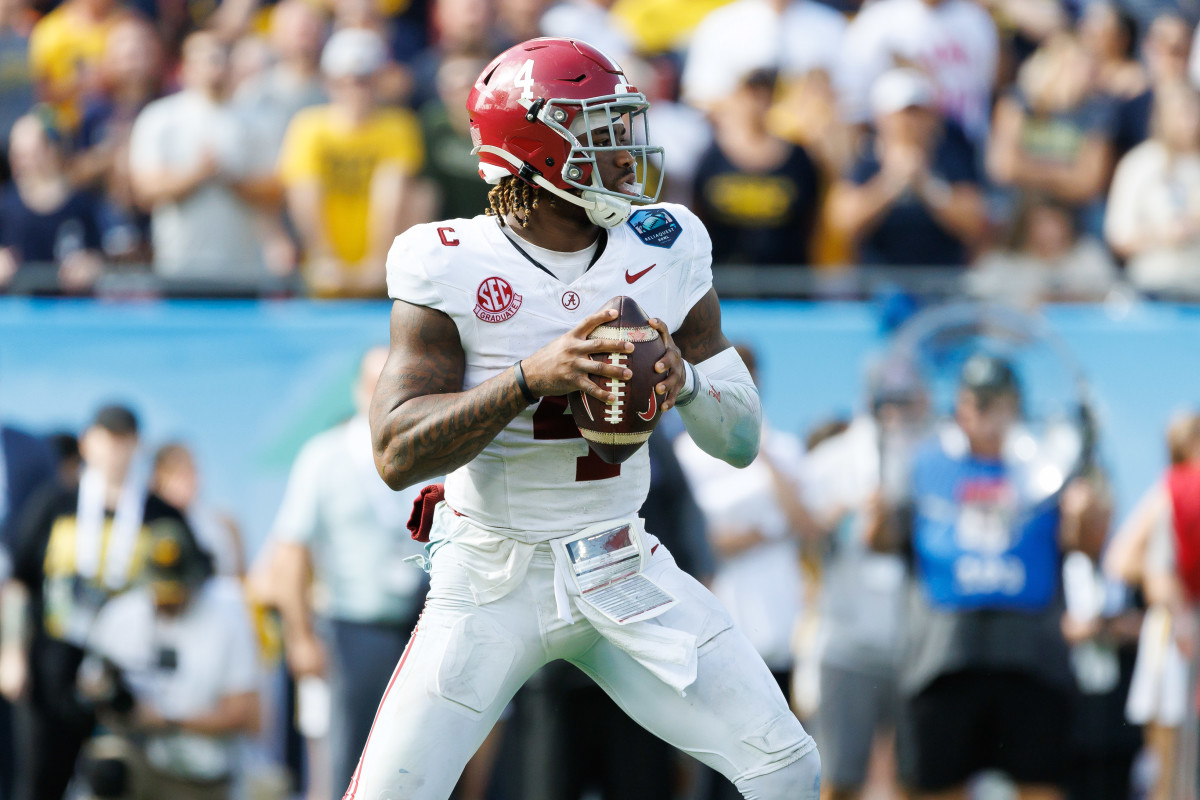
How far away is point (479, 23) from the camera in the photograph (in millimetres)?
7754

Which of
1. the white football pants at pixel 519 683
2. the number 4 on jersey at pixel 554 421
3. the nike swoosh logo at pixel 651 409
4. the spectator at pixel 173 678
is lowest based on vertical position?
the spectator at pixel 173 678

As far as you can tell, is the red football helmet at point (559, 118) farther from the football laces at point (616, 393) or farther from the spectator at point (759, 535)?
the spectator at point (759, 535)

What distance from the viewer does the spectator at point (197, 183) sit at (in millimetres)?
7609

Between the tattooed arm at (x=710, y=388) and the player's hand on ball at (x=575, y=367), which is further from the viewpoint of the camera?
the tattooed arm at (x=710, y=388)

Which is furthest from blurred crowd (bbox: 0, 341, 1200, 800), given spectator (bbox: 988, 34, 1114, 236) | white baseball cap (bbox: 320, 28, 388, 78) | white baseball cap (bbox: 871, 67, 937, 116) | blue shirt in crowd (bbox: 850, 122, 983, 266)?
white baseball cap (bbox: 320, 28, 388, 78)

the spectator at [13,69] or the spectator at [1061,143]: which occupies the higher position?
the spectator at [13,69]

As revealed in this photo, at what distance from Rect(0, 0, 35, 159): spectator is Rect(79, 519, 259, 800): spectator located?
8.66 ft

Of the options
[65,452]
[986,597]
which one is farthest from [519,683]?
[65,452]

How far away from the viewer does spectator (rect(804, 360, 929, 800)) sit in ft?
20.3

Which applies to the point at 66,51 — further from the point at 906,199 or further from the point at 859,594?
the point at 859,594

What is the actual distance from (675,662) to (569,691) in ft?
8.25

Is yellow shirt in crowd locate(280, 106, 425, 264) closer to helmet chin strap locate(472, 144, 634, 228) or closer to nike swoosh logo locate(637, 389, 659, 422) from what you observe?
helmet chin strap locate(472, 144, 634, 228)

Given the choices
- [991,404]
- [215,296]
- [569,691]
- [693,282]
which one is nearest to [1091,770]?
[991,404]

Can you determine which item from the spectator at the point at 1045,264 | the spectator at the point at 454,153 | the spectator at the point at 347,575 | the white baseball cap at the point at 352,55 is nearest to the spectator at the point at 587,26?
the spectator at the point at 454,153
